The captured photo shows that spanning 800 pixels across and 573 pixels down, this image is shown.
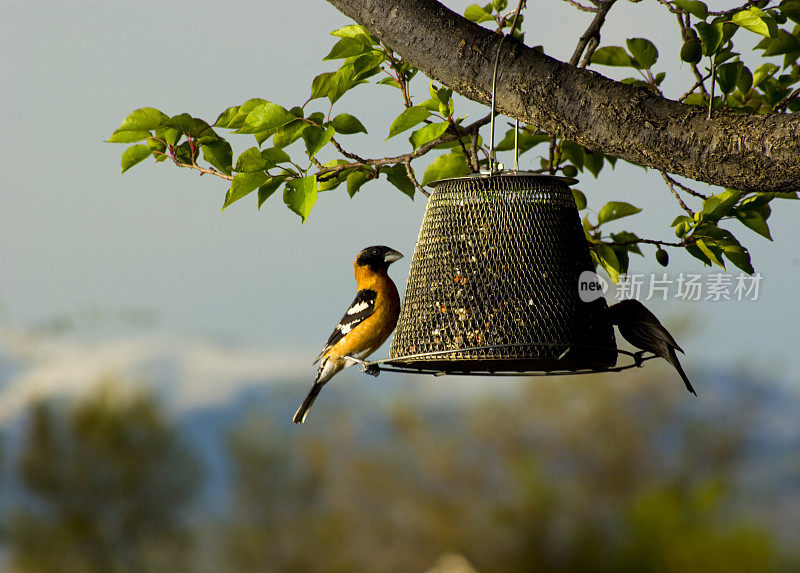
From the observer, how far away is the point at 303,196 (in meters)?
2.08

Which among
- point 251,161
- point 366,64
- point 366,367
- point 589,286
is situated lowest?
point 366,367

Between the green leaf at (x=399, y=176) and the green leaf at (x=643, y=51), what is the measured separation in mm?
847

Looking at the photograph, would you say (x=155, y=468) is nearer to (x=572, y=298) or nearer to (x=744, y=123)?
(x=572, y=298)

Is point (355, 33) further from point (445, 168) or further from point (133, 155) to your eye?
point (133, 155)

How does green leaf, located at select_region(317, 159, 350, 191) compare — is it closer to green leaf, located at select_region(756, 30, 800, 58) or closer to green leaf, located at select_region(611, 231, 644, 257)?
green leaf, located at select_region(611, 231, 644, 257)

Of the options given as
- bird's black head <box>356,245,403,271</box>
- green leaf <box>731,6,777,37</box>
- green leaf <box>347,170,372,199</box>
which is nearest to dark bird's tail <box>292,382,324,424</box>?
bird's black head <box>356,245,403,271</box>

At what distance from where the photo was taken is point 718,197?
238cm

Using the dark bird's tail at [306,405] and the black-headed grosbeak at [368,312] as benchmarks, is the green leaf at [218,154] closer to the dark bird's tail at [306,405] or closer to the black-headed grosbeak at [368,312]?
the black-headed grosbeak at [368,312]

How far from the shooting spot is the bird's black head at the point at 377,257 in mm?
2862

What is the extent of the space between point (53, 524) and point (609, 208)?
189 inches

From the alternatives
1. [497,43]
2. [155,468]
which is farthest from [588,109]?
[155,468]

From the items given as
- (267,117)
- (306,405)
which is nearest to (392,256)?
(306,405)

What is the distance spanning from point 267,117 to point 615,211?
1.23 m

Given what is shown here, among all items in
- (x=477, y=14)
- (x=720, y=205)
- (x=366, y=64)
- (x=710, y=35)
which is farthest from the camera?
(x=477, y=14)
